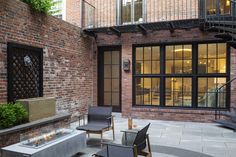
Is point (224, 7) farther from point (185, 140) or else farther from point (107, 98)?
point (107, 98)

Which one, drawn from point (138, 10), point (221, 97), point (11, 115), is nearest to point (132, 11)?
point (138, 10)

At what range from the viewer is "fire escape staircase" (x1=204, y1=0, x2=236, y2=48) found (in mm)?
5778

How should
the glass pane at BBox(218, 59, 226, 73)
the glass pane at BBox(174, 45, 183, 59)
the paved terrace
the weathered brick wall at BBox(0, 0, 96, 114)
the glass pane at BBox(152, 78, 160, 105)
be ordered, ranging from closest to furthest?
the paved terrace → the weathered brick wall at BBox(0, 0, 96, 114) → the glass pane at BBox(218, 59, 226, 73) → the glass pane at BBox(174, 45, 183, 59) → the glass pane at BBox(152, 78, 160, 105)

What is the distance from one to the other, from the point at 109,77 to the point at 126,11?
7.97 ft

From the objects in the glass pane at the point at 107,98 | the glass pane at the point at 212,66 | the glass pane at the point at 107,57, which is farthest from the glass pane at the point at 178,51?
the glass pane at the point at 107,98

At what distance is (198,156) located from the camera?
14.1 feet

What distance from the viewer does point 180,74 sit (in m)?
7.66

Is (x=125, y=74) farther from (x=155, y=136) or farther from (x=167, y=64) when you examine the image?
(x=155, y=136)

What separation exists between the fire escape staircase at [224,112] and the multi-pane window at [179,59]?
115cm

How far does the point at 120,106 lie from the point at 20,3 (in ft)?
15.7

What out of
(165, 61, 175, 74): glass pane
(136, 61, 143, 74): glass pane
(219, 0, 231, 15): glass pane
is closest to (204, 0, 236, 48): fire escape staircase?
(219, 0, 231, 15): glass pane

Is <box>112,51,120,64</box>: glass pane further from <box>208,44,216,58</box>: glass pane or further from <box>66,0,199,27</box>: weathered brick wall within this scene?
<box>208,44,216,58</box>: glass pane

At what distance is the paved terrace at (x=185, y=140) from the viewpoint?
14.9ft

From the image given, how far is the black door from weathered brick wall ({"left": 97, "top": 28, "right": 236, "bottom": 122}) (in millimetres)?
437
